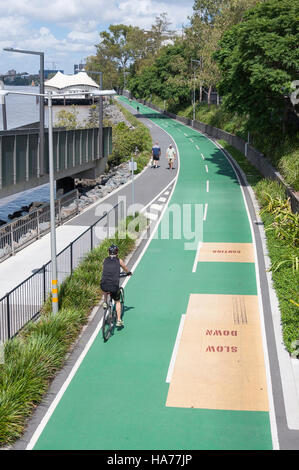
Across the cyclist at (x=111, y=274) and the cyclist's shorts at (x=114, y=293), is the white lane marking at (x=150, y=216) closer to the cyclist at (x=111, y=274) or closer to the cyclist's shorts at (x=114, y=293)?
the cyclist's shorts at (x=114, y=293)

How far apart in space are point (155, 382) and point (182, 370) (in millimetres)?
772

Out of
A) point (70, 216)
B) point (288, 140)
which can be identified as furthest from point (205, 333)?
point (288, 140)

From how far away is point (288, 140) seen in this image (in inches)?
1258

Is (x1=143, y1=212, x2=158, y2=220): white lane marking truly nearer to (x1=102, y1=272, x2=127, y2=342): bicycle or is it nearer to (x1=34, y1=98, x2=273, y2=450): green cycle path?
(x1=34, y1=98, x2=273, y2=450): green cycle path

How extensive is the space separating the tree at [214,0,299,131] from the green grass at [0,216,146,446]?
56.9ft

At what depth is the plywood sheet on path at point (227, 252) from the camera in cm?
1966

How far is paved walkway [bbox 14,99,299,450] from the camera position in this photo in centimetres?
936

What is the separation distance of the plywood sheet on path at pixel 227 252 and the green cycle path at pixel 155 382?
38cm

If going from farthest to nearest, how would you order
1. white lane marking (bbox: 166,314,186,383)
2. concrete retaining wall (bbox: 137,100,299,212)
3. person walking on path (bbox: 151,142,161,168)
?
person walking on path (bbox: 151,142,161,168), concrete retaining wall (bbox: 137,100,299,212), white lane marking (bbox: 166,314,186,383)

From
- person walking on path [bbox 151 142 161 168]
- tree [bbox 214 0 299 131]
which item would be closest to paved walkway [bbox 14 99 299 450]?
tree [bbox 214 0 299 131]

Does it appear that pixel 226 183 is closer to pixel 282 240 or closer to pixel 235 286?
pixel 282 240

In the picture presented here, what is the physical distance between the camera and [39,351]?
37.6 ft

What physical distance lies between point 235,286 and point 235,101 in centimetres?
1865

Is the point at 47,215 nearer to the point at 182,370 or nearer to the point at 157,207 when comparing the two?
the point at 157,207
